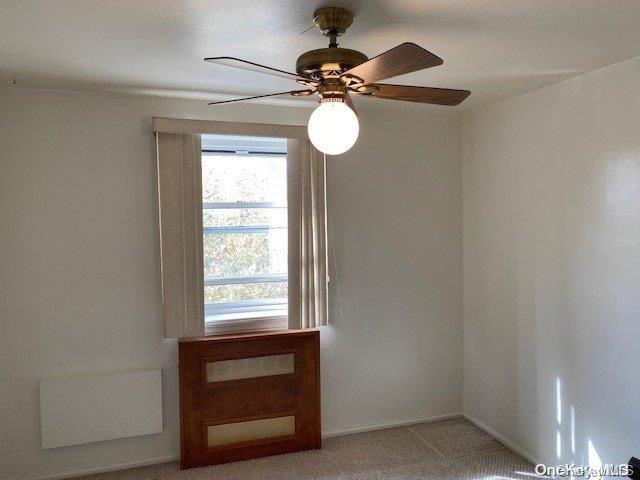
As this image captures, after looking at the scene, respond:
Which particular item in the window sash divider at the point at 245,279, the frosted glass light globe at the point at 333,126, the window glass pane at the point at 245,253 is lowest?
the window sash divider at the point at 245,279

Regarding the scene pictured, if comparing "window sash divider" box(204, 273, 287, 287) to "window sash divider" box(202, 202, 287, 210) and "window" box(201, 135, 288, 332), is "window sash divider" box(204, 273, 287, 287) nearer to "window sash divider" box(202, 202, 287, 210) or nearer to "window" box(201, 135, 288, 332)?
"window" box(201, 135, 288, 332)

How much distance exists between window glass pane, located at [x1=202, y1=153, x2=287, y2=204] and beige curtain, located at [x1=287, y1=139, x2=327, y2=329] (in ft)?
0.62

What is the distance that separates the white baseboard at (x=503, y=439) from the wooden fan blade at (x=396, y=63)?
2.71m

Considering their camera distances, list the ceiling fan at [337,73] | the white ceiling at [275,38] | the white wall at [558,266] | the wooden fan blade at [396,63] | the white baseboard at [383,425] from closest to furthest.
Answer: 1. the wooden fan blade at [396,63]
2. the ceiling fan at [337,73]
3. the white ceiling at [275,38]
4. the white wall at [558,266]
5. the white baseboard at [383,425]

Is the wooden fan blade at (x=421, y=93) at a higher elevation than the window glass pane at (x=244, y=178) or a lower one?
higher

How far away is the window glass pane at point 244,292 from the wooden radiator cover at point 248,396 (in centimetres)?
30

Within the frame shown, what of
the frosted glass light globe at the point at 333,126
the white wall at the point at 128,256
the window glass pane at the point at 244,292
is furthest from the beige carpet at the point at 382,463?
the frosted glass light globe at the point at 333,126

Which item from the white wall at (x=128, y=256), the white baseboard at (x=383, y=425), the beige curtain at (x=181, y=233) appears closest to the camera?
the white wall at (x=128, y=256)

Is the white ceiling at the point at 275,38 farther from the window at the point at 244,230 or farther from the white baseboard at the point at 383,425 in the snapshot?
the white baseboard at the point at 383,425

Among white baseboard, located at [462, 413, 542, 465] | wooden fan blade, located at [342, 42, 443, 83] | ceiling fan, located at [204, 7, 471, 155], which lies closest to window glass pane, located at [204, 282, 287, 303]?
white baseboard, located at [462, 413, 542, 465]

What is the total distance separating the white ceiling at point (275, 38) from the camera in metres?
1.83

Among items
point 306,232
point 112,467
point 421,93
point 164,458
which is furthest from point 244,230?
point 421,93

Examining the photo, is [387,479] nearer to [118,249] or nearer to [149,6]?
[118,249]

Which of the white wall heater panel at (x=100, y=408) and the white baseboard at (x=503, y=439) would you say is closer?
the white wall heater panel at (x=100, y=408)
